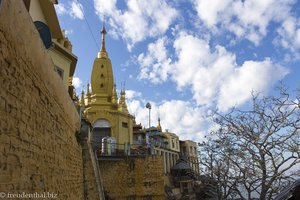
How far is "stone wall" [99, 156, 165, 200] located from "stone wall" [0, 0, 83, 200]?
10.5 meters

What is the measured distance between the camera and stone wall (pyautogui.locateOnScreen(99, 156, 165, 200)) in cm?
1719

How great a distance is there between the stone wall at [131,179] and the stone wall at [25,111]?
10.5m

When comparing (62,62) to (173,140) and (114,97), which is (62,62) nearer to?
(114,97)

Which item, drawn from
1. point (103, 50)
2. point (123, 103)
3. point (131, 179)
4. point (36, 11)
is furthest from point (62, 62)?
point (103, 50)

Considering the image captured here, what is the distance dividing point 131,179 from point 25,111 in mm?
13571

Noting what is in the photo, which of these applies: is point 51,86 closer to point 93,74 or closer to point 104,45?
point 93,74

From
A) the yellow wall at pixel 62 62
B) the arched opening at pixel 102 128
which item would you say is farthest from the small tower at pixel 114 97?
the yellow wall at pixel 62 62

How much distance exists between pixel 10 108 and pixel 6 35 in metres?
1.04

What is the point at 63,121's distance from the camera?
27.0ft

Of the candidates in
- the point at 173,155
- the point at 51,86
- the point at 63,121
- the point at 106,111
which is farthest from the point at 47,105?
the point at 173,155

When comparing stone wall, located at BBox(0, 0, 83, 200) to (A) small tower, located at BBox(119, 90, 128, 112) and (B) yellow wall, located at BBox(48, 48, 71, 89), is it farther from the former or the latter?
(A) small tower, located at BBox(119, 90, 128, 112)

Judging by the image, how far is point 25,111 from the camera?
15.4ft

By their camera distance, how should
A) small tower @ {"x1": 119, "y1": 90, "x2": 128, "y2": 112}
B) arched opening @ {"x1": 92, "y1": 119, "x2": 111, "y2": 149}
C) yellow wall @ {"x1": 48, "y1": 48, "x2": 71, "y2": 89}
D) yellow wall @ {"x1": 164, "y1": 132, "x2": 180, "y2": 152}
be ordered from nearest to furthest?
yellow wall @ {"x1": 48, "y1": 48, "x2": 71, "y2": 89} < arched opening @ {"x1": 92, "y1": 119, "x2": 111, "y2": 149} < small tower @ {"x1": 119, "y1": 90, "x2": 128, "y2": 112} < yellow wall @ {"x1": 164, "y1": 132, "x2": 180, "y2": 152}

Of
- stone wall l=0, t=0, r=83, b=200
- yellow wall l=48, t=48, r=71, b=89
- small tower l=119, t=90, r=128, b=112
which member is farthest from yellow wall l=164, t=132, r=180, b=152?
stone wall l=0, t=0, r=83, b=200
